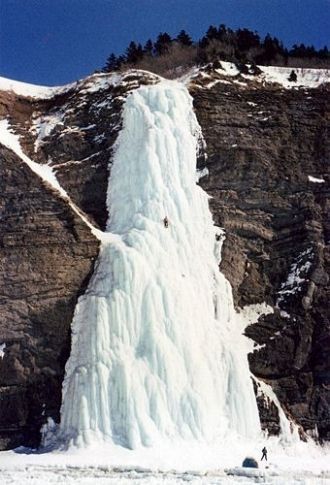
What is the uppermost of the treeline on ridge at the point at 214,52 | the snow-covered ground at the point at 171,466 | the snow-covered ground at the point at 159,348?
the treeline on ridge at the point at 214,52

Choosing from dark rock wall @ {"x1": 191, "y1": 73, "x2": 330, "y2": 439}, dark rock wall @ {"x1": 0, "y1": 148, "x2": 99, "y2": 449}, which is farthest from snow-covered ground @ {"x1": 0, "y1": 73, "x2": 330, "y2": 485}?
dark rock wall @ {"x1": 191, "y1": 73, "x2": 330, "y2": 439}

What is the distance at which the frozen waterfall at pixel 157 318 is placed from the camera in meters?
33.2

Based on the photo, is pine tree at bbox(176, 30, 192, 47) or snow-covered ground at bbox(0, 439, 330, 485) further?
pine tree at bbox(176, 30, 192, 47)

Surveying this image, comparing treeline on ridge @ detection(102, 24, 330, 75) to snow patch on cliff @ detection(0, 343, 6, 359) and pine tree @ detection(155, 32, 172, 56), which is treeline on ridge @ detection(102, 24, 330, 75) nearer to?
pine tree @ detection(155, 32, 172, 56)

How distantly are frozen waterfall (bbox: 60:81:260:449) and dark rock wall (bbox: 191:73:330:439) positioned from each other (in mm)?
1243

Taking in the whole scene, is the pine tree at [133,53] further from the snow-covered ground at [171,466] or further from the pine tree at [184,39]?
the snow-covered ground at [171,466]

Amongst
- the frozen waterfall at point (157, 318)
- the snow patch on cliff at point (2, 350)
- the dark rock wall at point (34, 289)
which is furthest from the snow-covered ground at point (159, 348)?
the snow patch on cliff at point (2, 350)

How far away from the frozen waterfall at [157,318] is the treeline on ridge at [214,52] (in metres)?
7.09

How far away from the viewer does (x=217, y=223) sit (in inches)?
1581

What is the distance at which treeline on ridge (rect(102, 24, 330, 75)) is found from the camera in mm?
47938

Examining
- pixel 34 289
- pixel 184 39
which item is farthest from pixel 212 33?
pixel 34 289

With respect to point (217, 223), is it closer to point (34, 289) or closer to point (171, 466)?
point (34, 289)

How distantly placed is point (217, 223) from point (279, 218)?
2.97 meters

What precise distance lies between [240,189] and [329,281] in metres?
5.83
